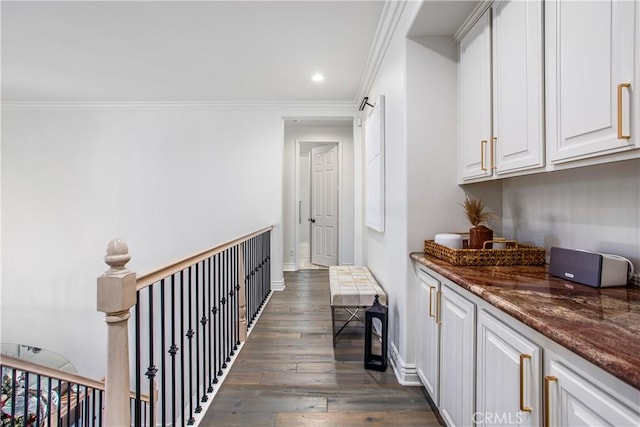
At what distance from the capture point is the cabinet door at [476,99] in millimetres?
1573

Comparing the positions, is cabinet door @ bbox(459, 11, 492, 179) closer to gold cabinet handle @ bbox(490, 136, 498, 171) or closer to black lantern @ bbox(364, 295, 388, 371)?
gold cabinet handle @ bbox(490, 136, 498, 171)

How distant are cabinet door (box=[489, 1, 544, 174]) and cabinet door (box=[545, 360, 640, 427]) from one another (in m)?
0.84

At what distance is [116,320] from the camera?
93cm

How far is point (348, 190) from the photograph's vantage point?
5.18 meters

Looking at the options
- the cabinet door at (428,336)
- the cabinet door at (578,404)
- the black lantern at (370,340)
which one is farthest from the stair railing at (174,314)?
the cabinet door at (428,336)

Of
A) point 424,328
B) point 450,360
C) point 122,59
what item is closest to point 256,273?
point 424,328

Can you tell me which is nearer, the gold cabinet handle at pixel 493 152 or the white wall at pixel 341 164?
the gold cabinet handle at pixel 493 152

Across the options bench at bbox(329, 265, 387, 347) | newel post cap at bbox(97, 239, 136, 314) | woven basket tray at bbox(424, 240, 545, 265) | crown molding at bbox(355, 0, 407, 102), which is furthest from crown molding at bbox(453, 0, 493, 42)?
newel post cap at bbox(97, 239, 136, 314)

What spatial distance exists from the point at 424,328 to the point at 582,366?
44.0 inches

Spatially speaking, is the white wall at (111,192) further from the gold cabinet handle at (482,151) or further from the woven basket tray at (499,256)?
the woven basket tray at (499,256)

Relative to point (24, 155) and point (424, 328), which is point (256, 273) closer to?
point (424, 328)

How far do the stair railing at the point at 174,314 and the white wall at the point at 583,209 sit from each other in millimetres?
1686

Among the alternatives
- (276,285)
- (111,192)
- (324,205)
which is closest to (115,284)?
(276,285)

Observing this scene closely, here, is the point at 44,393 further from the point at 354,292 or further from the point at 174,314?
the point at 354,292
